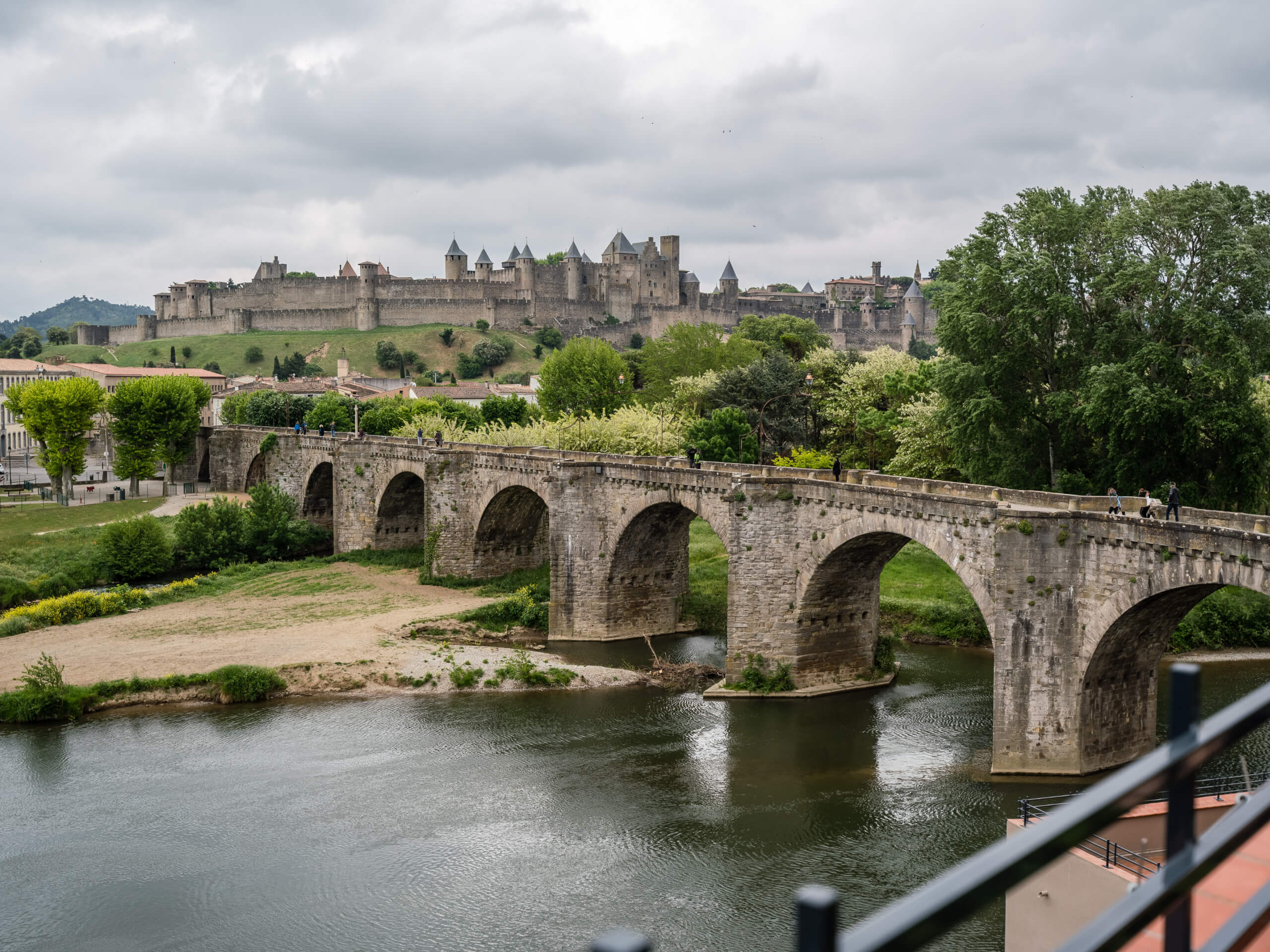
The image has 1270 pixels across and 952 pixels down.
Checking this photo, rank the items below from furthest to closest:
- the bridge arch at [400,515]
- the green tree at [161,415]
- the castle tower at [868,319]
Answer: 1. the castle tower at [868,319]
2. the green tree at [161,415]
3. the bridge arch at [400,515]

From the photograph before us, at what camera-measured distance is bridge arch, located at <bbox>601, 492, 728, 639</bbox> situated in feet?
132

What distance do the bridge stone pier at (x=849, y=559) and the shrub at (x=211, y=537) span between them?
7.92 m

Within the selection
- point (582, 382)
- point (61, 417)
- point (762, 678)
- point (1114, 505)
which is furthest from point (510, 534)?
point (61, 417)

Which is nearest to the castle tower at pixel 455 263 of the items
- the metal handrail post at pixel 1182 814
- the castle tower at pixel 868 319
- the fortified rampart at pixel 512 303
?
the fortified rampart at pixel 512 303

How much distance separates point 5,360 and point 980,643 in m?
94.4

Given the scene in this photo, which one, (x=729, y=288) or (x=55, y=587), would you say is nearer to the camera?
(x=55, y=587)

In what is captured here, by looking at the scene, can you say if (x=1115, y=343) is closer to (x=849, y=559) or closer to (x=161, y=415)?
(x=849, y=559)

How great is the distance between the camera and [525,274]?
153 m

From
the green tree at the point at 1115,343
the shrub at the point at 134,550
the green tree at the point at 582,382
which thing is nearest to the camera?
the green tree at the point at 1115,343

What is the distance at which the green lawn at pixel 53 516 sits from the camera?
190 feet

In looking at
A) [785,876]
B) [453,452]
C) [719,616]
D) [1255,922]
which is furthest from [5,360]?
[1255,922]

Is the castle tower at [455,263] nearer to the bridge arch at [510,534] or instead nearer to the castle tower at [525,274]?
the castle tower at [525,274]

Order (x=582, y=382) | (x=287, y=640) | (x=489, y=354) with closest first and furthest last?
(x=287, y=640) < (x=582, y=382) < (x=489, y=354)

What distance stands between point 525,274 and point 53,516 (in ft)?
314
